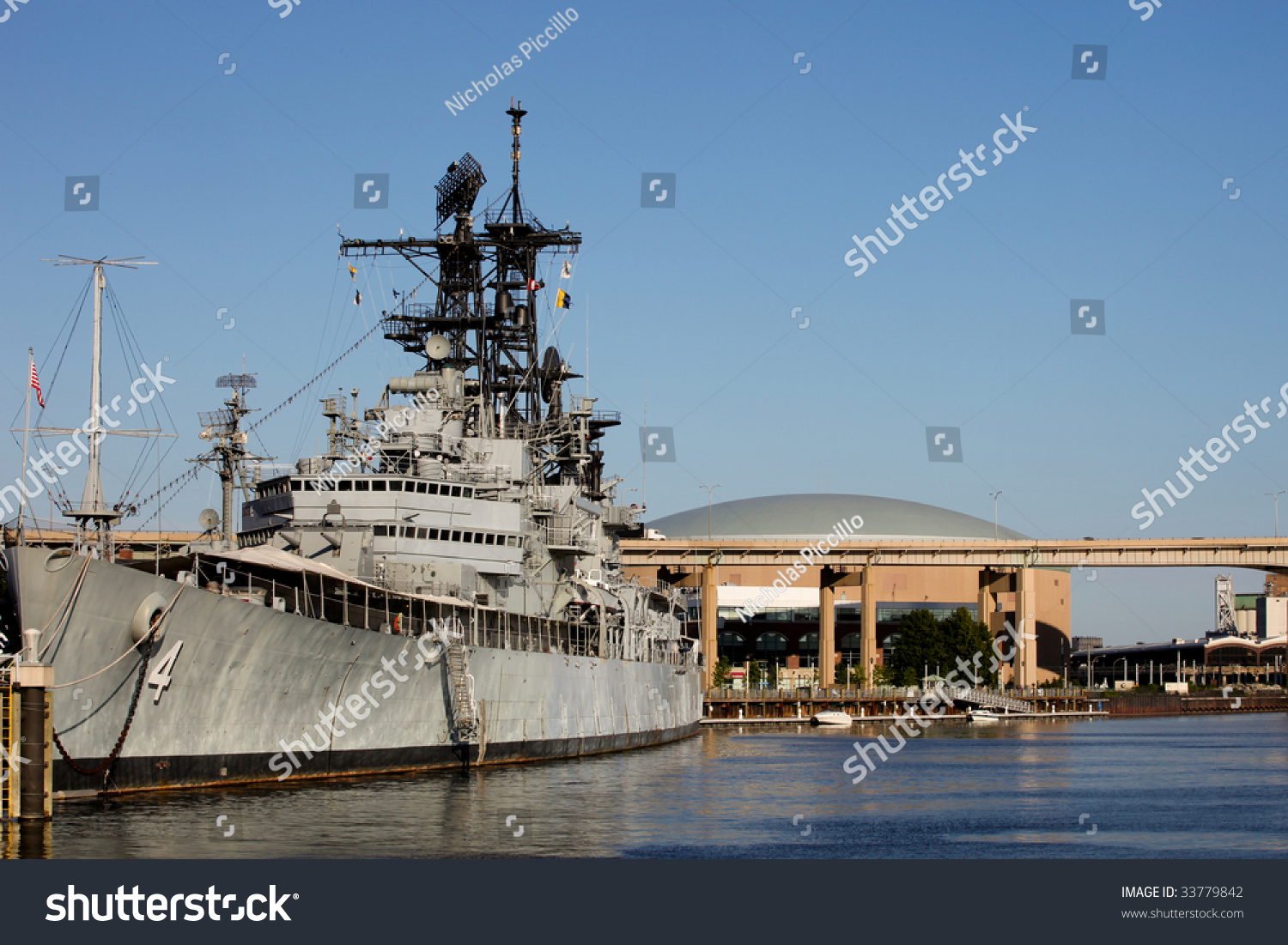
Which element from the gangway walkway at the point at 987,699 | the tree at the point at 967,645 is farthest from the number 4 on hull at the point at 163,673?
the tree at the point at 967,645

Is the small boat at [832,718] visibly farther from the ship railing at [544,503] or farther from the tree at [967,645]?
the ship railing at [544,503]

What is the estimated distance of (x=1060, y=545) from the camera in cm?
10781

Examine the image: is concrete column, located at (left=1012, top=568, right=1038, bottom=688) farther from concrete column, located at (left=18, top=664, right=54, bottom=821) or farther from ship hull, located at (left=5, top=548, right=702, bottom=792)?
concrete column, located at (left=18, top=664, right=54, bottom=821)

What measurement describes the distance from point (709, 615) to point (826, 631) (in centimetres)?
996

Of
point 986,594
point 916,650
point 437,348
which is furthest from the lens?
point 986,594

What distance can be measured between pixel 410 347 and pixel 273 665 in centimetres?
2509

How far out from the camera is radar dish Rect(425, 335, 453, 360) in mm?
46947

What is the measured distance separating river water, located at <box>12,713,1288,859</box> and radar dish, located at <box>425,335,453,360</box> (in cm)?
1461

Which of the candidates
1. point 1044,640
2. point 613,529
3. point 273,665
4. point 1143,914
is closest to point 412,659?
point 273,665

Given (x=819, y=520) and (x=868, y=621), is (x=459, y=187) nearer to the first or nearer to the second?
(x=868, y=621)

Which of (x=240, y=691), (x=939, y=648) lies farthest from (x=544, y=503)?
(x=939, y=648)

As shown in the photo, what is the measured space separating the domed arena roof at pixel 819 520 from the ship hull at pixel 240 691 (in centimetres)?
10888

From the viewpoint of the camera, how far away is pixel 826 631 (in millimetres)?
107562

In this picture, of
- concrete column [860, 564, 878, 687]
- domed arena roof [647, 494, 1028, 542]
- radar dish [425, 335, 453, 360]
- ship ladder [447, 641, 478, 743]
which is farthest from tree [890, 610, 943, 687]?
ship ladder [447, 641, 478, 743]
